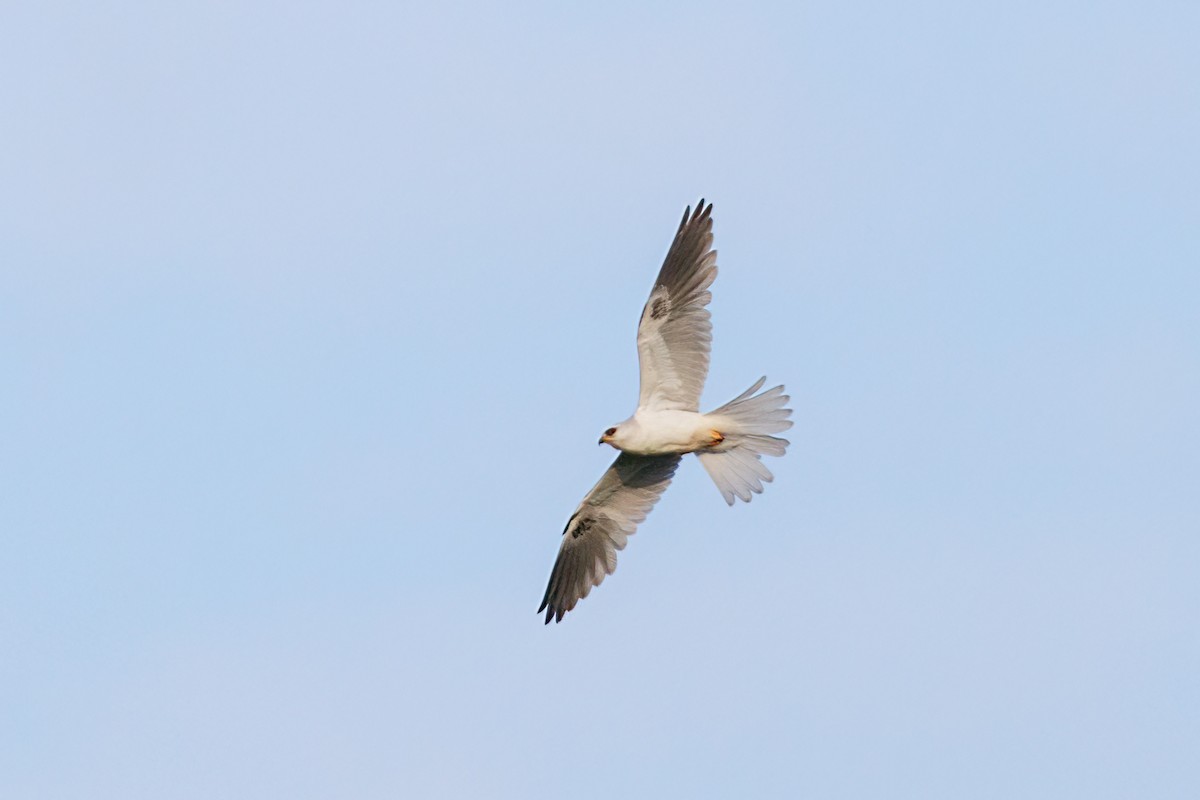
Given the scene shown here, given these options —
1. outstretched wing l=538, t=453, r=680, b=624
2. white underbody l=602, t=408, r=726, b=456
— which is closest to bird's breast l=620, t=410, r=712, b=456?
white underbody l=602, t=408, r=726, b=456

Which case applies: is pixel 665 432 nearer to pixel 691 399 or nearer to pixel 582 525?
pixel 691 399

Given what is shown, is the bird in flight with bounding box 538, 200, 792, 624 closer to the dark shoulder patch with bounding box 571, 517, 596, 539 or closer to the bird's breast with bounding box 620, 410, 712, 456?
the bird's breast with bounding box 620, 410, 712, 456

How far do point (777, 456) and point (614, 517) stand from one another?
1965 mm

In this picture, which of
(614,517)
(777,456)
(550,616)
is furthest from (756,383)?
(550,616)

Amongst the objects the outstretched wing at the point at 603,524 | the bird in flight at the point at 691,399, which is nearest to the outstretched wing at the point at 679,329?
the bird in flight at the point at 691,399

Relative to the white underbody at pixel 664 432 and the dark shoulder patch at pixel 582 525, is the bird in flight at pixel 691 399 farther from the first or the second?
the dark shoulder patch at pixel 582 525

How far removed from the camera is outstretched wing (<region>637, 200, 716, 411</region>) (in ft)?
53.5

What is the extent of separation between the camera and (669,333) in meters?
16.3

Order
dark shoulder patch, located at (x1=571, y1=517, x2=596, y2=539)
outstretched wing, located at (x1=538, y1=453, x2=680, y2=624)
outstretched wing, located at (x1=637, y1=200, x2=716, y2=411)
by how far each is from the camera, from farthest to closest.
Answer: dark shoulder patch, located at (x1=571, y1=517, x2=596, y2=539)
outstretched wing, located at (x1=538, y1=453, x2=680, y2=624)
outstretched wing, located at (x1=637, y1=200, x2=716, y2=411)

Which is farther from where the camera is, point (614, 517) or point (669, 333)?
point (614, 517)

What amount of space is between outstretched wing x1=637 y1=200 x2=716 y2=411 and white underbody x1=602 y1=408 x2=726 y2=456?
14cm

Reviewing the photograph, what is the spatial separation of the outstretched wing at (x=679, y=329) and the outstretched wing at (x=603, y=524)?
918 mm

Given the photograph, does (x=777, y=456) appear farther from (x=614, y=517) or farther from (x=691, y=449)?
(x=614, y=517)

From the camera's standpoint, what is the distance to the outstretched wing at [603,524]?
57.2 ft
